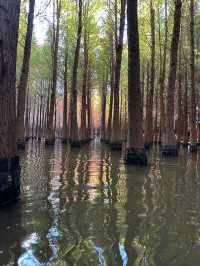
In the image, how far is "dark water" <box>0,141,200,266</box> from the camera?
390cm

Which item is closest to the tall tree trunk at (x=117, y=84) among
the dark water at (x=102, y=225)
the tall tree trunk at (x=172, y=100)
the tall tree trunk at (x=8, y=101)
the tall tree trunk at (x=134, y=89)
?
the tall tree trunk at (x=172, y=100)

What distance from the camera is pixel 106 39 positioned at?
95.9 ft

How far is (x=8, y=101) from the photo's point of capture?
6293 millimetres

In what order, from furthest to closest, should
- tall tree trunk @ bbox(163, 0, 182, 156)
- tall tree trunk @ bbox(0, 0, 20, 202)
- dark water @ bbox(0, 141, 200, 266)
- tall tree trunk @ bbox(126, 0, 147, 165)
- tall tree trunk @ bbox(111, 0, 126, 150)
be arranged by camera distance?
tall tree trunk @ bbox(111, 0, 126, 150), tall tree trunk @ bbox(163, 0, 182, 156), tall tree trunk @ bbox(126, 0, 147, 165), tall tree trunk @ bbox(0, 0, 20, 202), dark water @ bbox(0, 141, 200, 266)

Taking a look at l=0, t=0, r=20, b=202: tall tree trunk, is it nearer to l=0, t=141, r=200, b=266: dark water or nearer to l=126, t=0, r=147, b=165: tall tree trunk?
l=0, t=141, r=200, b=266: dark water

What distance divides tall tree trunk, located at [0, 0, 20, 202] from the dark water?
0.37m

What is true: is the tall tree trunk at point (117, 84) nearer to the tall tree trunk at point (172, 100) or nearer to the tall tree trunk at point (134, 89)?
the tall tree trunk at point (172, 100)

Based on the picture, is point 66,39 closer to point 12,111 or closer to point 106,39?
point 106,39

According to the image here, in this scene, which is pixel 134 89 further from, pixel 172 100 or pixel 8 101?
pixel 8 101

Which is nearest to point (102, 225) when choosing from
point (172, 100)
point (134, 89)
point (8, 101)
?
point (8, 101)

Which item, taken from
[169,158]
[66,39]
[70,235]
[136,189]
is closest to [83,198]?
[136,189]

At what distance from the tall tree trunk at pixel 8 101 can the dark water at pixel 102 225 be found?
14.6 inches

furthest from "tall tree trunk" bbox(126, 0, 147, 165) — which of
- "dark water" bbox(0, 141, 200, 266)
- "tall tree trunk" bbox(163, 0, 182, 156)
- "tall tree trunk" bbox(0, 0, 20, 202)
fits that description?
"tall tree trunk" bbox(0, 0, 20, 202)

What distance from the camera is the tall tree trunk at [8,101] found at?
19.9 feet
